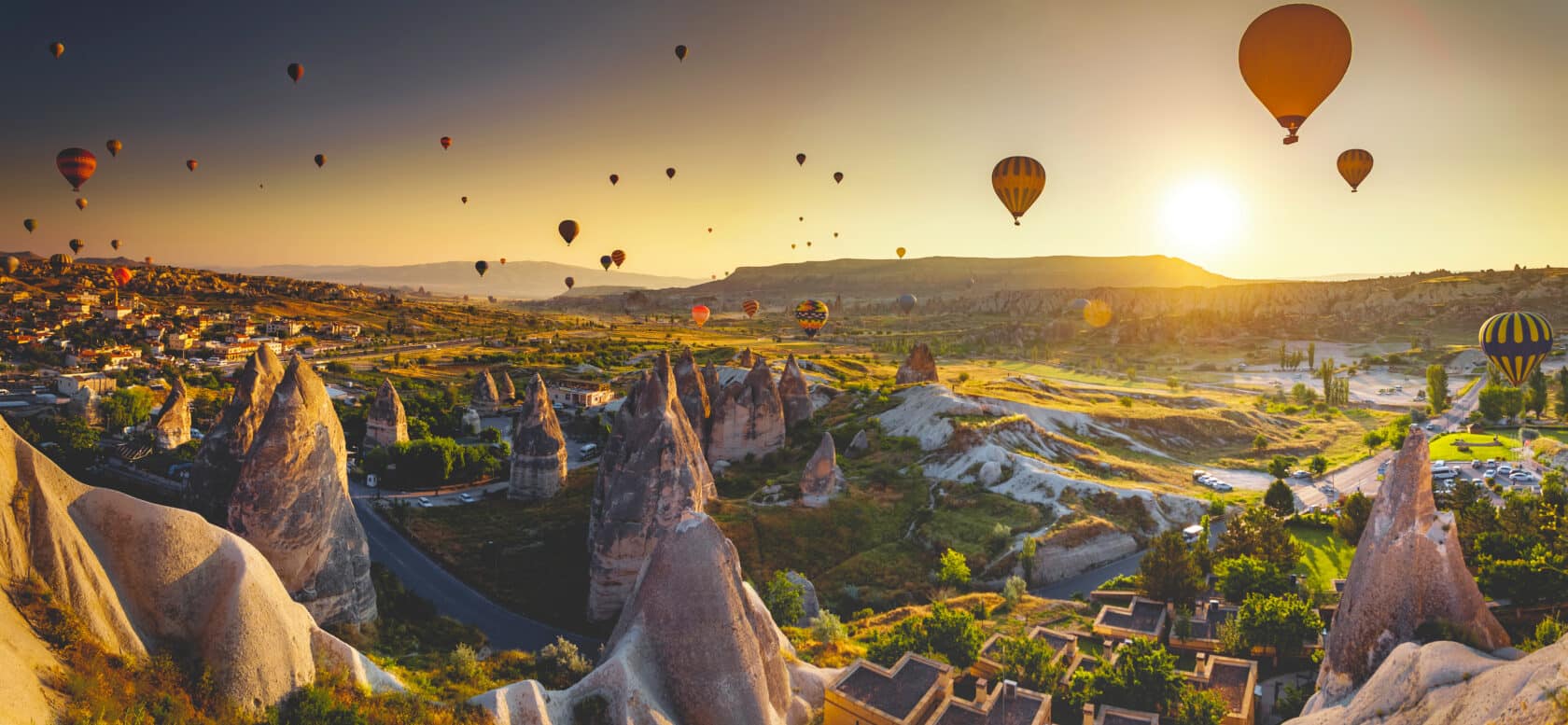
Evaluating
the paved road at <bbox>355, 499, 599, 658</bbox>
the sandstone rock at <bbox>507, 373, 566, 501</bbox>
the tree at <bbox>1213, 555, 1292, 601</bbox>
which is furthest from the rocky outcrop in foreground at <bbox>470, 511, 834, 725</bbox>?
the sandstone rock at <bbox>507, 373, 566, 501</bbox>

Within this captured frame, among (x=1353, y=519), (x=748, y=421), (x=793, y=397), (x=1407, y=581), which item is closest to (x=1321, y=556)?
(x=1353, y=519)

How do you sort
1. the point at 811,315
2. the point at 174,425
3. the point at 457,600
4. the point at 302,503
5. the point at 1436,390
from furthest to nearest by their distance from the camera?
the point at 811,315
the point at 1436,390
the point at 174,425
the point at 457,600
the point at 302,503

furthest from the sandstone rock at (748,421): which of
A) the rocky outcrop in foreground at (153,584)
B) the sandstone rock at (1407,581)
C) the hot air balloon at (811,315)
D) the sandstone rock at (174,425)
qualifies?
the rocky outcrop in foreground at (153,584)

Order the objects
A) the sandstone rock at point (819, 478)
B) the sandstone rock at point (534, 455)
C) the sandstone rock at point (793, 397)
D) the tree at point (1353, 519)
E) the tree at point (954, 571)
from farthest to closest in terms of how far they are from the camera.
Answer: the sandstone rock at point (793, 397) < the sandstone rock at point (534, 455) < the sandstone rock at point (819, 478) < the tree at point (1353, 519) < the tree at point (954, 571)

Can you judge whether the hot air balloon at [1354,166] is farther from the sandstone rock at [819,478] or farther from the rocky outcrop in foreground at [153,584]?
the rocky outcrop in foreground at [153,584]

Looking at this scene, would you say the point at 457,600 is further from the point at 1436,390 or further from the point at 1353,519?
the point at 1436,390
